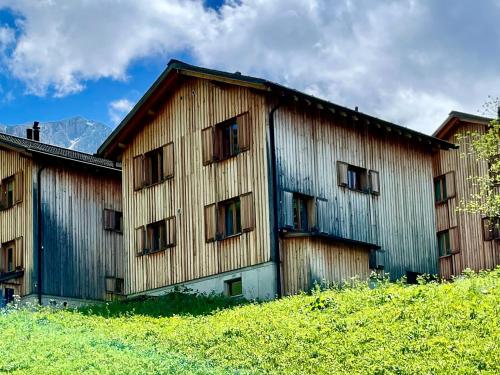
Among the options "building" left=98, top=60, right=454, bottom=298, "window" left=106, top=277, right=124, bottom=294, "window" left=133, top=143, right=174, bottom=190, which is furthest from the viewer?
"window" left=106, top=277, right=124, bottom=294

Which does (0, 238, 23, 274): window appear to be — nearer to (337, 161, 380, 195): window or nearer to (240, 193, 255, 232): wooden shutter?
(240, 193, 255, 232): wooden shutter

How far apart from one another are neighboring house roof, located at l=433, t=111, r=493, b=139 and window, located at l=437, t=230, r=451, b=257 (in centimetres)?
496

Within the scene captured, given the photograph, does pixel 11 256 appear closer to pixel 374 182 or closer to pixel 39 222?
pixel 39 222

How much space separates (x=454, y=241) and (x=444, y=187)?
117 inches

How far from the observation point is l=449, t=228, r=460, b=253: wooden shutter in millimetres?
48594

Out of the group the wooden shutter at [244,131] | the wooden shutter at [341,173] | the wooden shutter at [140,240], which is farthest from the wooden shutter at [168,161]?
the wooden shutter at [341,173]

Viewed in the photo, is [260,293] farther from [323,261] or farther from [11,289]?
[11,289]

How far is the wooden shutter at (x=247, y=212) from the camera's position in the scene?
3612 centimetres

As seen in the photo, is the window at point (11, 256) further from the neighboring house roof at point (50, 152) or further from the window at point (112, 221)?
the window at point (112, 221)

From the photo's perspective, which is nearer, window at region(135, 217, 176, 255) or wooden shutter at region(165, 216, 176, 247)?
wooden shutter at region(165, 216, 176, 247)

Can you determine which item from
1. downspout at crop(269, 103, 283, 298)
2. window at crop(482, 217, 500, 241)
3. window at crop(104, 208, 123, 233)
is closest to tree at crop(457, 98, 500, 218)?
window at crop(482, 217, 500, 241)

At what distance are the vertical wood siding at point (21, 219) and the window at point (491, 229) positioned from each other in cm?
2118

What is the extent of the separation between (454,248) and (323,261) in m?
15.1

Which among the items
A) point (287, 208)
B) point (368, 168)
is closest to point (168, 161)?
point (287, 208)
